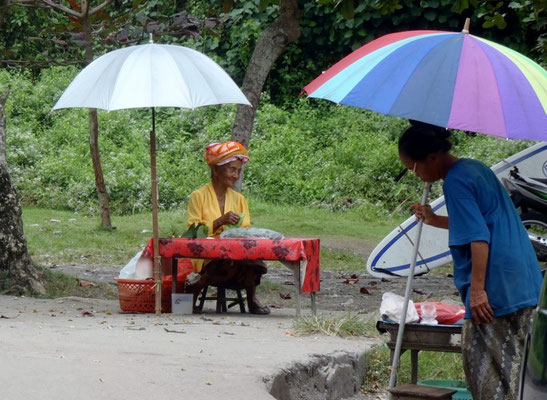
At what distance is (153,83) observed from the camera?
7.81 m

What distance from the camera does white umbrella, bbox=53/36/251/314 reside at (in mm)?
7730

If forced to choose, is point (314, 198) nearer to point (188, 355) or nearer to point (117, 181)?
point (117, 181)

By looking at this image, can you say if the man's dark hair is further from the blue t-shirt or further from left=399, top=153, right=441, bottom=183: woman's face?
the blue t-shirt

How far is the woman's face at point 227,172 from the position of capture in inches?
333

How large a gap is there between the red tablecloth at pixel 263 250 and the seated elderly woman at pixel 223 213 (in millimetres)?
334

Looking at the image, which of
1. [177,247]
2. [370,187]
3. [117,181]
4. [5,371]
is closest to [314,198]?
[370,187]

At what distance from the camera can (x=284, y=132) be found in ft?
62.1

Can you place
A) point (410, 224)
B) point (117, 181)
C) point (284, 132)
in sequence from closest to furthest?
point (410, 224) → point (117, 181) → point (284, 132)

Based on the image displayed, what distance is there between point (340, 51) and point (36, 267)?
11.6m

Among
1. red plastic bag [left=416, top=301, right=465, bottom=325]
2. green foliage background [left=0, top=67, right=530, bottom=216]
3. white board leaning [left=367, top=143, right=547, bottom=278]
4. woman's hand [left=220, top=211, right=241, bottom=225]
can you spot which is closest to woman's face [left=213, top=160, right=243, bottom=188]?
woman's hand [left=220, top=211, right=241, bottom=225]

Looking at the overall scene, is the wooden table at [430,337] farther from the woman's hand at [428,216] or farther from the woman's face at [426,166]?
the woman's face at [426,166]

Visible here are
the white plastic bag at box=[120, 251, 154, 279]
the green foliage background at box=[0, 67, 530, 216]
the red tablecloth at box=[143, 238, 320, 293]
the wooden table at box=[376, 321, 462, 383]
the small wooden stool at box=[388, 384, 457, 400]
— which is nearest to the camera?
the small wooden stool at box=[388, 384, 457, 400]

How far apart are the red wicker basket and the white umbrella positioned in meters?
0.20

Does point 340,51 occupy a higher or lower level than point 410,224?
higher
